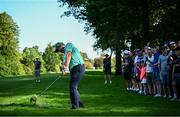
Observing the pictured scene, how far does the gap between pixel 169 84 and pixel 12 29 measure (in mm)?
95124

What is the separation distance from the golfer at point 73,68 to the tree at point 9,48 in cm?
7510

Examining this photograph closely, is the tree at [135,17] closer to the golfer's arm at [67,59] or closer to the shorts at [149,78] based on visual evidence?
the shorts at [149,78]

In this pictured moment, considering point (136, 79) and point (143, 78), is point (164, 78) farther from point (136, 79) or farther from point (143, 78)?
point (136, 79)

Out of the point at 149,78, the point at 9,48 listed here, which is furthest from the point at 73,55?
the point at 9,48

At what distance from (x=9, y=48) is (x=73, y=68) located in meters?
86.7

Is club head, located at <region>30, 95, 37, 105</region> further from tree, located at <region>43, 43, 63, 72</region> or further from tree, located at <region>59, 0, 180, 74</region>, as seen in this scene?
tree, located at <region>43, 43, 63, 72</region>

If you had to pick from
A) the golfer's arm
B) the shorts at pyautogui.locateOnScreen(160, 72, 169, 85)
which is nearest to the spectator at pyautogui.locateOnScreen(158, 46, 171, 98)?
the shorts at pyautogui.locateOnScreen(160, 72, 169, 85)

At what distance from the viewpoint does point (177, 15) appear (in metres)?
35.9

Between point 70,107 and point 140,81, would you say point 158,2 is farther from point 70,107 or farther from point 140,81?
point 70,107

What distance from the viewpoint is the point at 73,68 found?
15281 millimetres

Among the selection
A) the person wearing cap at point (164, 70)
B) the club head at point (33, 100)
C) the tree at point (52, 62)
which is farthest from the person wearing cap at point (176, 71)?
the tree at point (52, 62)

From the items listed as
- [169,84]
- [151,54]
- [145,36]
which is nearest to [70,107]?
[169,84]

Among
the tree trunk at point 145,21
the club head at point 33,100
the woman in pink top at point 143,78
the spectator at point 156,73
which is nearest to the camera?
the club head at point 33,100

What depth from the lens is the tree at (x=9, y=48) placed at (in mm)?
93387
